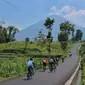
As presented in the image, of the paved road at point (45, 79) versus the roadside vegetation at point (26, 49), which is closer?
the paved road at point (45, 79)

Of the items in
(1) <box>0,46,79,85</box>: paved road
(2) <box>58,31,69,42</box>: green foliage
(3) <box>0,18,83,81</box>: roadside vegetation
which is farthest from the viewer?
(2) <box>58,31,69,42</box>: green foliage

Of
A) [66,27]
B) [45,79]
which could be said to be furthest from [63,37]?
[45,79]

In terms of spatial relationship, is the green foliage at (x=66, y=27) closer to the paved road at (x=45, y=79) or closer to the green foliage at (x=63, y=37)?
the green foliage at (x=63, y=37)

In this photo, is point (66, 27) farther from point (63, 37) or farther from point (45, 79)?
point (45, 79)

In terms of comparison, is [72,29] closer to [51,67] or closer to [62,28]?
[62,28]

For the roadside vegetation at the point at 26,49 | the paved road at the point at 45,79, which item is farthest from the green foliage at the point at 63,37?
the paved road at the point at 45,79

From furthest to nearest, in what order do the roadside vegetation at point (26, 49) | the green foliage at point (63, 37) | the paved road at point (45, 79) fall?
1. the green foliage at point (63, 37)
2. the roadside vegetation at point (26, 49)
3. the paved road at point (45, 79)

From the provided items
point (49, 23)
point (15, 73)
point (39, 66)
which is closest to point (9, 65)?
point (15, 73)

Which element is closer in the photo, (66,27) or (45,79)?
(45,79)

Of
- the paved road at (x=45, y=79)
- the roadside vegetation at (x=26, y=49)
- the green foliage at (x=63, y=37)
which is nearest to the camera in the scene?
the paved road at (x=45, y=79)

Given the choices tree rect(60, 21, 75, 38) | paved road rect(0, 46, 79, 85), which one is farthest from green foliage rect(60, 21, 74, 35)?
paved road rect(0, 46, 79, 85)

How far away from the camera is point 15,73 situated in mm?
35594

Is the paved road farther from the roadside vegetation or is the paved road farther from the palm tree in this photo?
the palm tree

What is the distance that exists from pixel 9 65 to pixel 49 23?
11320cm
